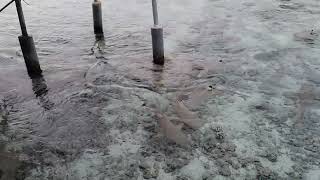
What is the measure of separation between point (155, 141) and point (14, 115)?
7.99 ft

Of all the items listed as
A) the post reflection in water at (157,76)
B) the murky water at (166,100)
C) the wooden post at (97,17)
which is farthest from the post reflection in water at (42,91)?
the wooden post at (97,17)

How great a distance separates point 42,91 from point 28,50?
31.3 inches

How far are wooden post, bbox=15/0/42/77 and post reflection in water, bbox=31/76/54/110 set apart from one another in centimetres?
17

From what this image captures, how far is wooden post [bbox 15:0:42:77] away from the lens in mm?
6160

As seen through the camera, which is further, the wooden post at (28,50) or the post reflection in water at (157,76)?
the post reflection in water at (157,76)

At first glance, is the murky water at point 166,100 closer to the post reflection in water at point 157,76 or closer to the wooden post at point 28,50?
the post reflection in water at point 157,76

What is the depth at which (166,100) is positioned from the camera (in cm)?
607

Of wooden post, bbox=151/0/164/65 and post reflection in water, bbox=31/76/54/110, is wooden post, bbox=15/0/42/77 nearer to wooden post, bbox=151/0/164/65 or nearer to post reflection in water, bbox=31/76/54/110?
post reflection in water, bbox=31/76/54/110

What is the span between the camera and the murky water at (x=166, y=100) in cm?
458

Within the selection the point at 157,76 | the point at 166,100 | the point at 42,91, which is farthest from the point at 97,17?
the point at 166,100

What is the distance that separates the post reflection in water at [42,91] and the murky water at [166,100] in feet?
0.11

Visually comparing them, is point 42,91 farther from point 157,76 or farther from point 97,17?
point 97,17

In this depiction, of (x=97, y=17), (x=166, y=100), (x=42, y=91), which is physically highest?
(x=97, y=17)

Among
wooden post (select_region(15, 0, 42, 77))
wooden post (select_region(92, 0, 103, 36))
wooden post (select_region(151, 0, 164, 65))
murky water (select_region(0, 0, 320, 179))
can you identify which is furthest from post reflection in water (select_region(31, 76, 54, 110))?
wooden post (select_region(92, 0, 103, 36))
